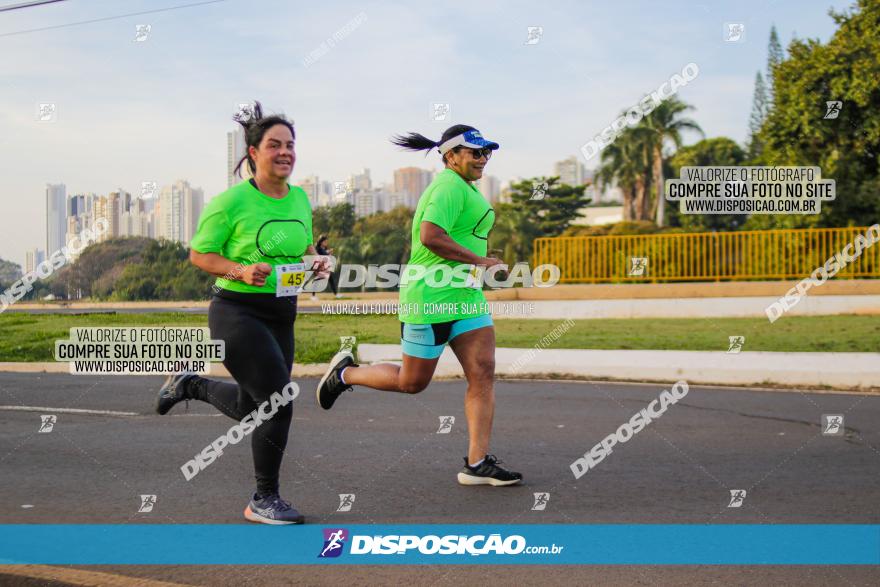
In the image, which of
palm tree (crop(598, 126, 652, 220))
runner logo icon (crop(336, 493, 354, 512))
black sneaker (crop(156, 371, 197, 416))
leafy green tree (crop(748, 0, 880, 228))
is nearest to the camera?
runner logo icon (crop(336, 493, 354, 512))

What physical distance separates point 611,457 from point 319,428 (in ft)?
8.61

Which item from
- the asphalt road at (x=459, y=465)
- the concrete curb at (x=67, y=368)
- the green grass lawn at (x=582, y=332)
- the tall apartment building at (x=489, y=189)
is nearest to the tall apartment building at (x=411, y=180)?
the tall apartment building at (x=489, y=189)

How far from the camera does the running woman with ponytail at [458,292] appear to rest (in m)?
5.28

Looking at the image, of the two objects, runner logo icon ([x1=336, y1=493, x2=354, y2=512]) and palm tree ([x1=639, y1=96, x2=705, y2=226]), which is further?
palm tree ([x1=639, y1=96, x2=705, y2=226])

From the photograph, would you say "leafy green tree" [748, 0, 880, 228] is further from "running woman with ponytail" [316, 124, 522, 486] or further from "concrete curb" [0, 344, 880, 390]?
"running woman with ponytail" [316, 124, 522, 486]

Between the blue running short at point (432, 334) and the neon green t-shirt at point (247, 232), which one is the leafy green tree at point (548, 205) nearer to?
the blue running short at point (432, 334)

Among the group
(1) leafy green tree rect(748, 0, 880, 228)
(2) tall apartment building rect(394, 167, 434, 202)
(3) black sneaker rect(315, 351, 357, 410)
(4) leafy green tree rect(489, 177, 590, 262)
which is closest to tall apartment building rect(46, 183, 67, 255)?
(3) black sneaker rect(315, 351, 357, 410)

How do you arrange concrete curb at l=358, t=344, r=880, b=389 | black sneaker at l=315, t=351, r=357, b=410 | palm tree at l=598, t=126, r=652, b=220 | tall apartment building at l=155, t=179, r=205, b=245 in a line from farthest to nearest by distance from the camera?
palm tree at l=598, t=126, r=652, b=220
tall apartment building at l=155, t=179, r=205, b=245
concrete curb at l=358, t=344, r=880, b=389
black sneaker at l=315, t=351, r=357, b=410

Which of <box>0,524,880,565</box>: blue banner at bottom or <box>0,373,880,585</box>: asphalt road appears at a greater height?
<box>0,524,880,565</box>: blue banner at bottom

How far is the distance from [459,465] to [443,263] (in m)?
1.55

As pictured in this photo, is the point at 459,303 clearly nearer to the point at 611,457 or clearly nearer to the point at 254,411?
the point at 254,411

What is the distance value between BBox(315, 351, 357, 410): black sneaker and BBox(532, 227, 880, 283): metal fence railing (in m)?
16.7

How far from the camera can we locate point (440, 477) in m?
5.74

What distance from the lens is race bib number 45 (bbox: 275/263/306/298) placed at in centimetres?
450
